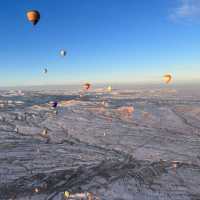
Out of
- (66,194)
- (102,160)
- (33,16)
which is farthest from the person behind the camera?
(33,16)

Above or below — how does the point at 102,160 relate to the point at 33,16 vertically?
below

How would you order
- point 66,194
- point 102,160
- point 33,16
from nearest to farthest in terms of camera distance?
point 66,194
point 102,160
point 33,16

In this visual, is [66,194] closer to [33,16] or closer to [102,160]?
[102,160]

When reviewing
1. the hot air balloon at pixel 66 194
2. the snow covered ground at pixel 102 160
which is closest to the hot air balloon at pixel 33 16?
the snow covered ground at pixel 102 160

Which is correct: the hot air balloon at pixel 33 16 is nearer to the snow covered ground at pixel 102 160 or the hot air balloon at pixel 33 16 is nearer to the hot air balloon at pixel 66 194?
the snow covered ground at pixel 102 160

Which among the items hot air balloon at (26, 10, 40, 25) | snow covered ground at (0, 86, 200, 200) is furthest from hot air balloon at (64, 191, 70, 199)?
hot air balloon at (26, 10, 40, 25)

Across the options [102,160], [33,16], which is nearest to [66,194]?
[102,160]

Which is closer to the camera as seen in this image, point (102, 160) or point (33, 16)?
point (102, 160)

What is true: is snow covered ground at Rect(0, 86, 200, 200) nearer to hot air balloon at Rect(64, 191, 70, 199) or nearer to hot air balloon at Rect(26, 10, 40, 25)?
hot air balloon at Rect(64, 191, 70, 199)

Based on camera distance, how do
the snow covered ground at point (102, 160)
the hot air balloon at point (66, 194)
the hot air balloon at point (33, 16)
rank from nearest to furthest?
the hot air balloon at point (66, 194) < the snow covered ground at point (102, 160) < the hot air balloon at point (33, 16)
